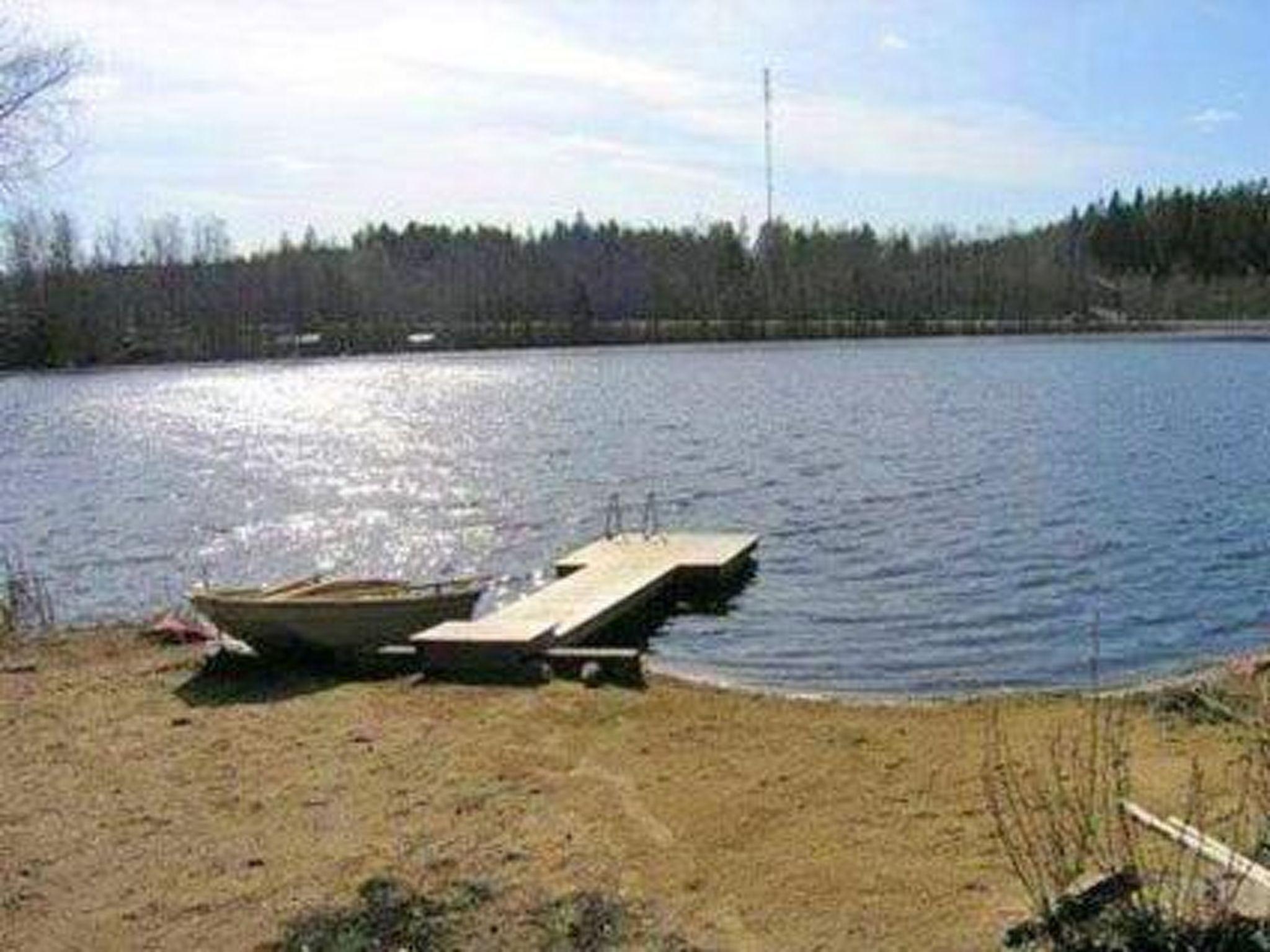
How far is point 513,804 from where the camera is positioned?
33.1ft

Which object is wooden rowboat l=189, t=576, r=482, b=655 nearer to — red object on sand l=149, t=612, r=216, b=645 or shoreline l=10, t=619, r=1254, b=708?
shoreline l=10, t=619, r=1254, b=708

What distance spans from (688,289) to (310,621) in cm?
14626

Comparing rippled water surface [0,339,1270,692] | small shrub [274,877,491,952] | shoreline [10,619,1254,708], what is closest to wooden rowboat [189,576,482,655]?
shoreline [10,619,1254,708]

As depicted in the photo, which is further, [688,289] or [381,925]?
[688,289]

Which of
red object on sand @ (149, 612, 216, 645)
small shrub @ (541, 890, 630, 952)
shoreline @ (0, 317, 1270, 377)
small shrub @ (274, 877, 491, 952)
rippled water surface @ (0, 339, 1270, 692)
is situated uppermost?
shoreline @ (0, 317, 1270, 377)

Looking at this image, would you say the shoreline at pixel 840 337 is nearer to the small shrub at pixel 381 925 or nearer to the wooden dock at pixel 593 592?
the wooden dock at pixel 593 592

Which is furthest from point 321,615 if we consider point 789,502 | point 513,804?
point 789,502

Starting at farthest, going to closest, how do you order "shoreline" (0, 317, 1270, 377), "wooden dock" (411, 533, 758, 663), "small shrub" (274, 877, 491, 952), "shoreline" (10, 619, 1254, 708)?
"shoreline" (0, 317, 1270, 377), "wooden dock" (411, 533, 758, 663), "shoreline" (10, 619, 1254, 708), "small shrub" (274, 877, 491, 952)

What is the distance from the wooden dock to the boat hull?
1.09 feet

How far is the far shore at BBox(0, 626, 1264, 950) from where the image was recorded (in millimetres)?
8102

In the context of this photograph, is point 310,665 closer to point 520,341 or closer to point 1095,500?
point 1095,500

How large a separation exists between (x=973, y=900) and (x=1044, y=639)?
11315mm

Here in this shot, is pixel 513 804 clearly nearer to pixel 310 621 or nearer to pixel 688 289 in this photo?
pixel 310 621

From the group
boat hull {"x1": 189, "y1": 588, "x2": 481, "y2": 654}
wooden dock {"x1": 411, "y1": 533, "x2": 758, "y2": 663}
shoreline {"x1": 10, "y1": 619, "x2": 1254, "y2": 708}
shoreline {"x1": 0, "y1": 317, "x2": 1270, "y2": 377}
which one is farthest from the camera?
shoreline {"x1": 0, "y1": 317, "x2": 1270, "y2": 377}
